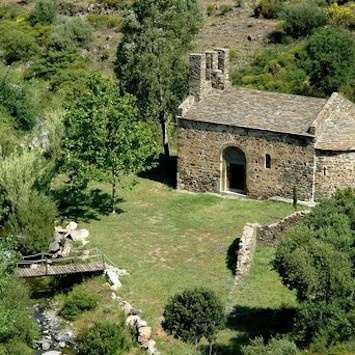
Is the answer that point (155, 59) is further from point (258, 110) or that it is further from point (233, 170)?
point (233, 170)

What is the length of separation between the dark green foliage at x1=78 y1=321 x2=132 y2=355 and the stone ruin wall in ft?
22.5

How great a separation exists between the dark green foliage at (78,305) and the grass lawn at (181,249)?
50.0 inches

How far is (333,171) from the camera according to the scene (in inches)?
1451

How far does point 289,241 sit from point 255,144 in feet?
44.3

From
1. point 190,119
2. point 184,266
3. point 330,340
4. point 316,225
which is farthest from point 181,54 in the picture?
point 330,340

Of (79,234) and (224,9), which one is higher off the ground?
(224,9)

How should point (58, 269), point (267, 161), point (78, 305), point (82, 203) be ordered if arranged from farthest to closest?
1. point (82, 203)
2. point (267, 161)
3. point (58, 269)
4. point (78, 305)

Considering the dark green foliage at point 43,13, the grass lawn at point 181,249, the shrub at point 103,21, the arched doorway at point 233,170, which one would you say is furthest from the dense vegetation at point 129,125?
the dark green foliage at point 43,13

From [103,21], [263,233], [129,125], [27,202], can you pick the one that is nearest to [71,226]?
[27,202]

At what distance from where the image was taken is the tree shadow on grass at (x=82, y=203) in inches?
1464

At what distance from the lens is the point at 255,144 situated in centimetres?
3794

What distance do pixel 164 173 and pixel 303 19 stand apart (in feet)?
88.2

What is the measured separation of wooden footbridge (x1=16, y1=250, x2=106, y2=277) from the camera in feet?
102

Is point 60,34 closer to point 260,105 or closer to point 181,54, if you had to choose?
point 181,54
